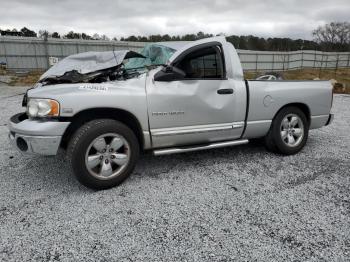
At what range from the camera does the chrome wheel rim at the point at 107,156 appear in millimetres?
3221

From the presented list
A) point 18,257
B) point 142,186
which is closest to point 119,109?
point 142,186

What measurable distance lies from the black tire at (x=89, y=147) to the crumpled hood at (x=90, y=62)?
925mm

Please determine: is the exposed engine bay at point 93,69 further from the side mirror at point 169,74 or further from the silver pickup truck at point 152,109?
the side mirror at point 169,74

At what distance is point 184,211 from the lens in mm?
2941

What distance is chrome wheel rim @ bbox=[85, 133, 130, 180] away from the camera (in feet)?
10.6

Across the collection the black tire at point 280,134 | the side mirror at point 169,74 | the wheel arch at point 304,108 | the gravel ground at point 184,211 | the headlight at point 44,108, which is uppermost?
the side mirror at point 169,74

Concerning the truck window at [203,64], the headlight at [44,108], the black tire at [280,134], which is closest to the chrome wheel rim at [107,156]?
the headlight at [44,108]

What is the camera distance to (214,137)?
394cm

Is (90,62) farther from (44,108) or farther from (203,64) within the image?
(203,64)

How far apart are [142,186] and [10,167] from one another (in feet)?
6.62

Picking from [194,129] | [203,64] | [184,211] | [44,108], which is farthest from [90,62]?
[184,211]

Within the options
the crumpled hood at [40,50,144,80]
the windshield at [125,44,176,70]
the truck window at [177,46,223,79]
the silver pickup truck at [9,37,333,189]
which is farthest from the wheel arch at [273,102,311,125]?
the crumpled hood at [40,50,144,80]

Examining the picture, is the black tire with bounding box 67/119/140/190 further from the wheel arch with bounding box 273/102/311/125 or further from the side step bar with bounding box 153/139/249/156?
the wheel arch with bounding box 273/102/311/125

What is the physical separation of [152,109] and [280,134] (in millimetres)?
2128
